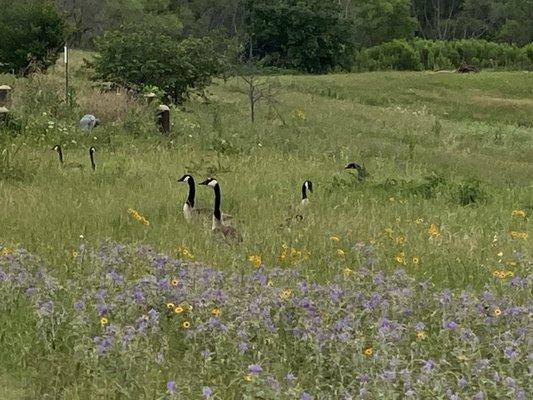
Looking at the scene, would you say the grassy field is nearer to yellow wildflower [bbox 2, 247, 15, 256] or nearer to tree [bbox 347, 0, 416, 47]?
yellow wildflower [bbox 2, 247, 15, 256]

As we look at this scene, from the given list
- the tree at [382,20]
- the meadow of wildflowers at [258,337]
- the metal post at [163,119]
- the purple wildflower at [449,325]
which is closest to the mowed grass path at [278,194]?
the metal post at [163,119]

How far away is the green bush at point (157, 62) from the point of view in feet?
68.8

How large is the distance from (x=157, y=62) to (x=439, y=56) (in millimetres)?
37483

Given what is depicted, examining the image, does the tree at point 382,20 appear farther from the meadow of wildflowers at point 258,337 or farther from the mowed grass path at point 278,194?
the meadow of wildflowers at point 258,337

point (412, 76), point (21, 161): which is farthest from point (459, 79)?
point (21, 161)

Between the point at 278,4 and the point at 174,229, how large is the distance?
49.4 m

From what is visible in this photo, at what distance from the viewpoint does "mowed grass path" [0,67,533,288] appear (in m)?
6.39

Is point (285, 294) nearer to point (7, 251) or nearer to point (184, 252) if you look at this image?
point (184, 252)

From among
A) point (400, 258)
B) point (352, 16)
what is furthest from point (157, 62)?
point (352, 16)

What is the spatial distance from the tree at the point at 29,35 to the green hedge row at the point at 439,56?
102 ft

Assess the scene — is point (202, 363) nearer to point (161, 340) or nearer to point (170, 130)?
point (161, 340)

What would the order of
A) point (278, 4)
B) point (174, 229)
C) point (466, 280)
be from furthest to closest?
1. point (278, 4)
2. point (174, 229)
3. point (466, 280)

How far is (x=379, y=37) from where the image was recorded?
75562 mm

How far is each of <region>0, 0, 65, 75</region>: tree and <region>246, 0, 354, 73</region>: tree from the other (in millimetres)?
27817
